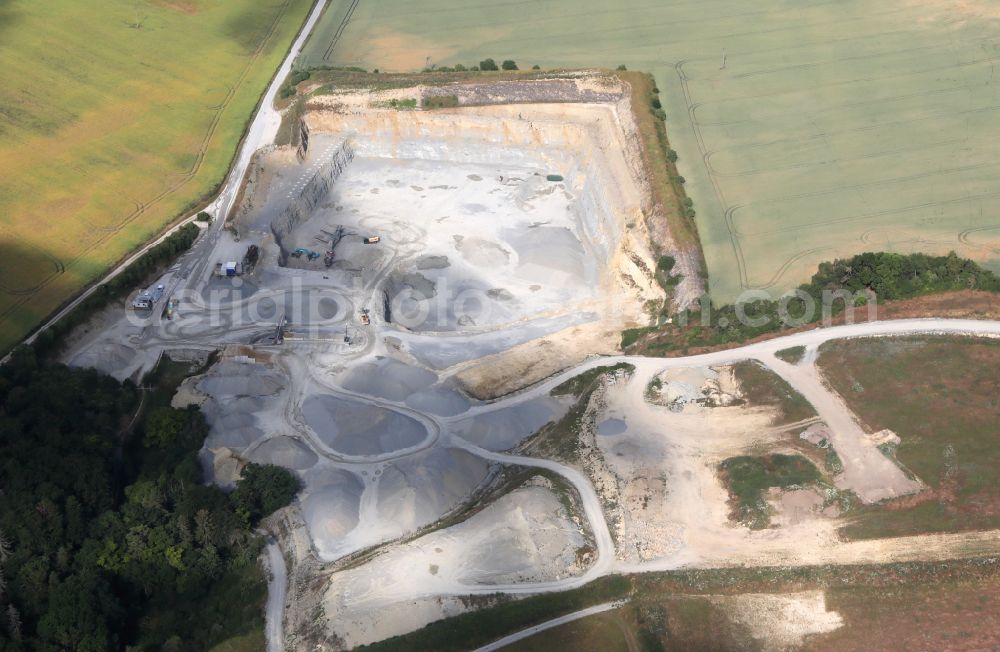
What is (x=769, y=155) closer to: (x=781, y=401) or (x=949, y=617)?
(x=781, y=401)

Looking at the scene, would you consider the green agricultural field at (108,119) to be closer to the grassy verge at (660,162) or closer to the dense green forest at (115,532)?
the dense green forest at (115,532)

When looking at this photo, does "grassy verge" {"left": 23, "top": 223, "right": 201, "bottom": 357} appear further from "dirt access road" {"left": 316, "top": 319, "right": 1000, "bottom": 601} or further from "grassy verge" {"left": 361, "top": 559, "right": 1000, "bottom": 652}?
"grassy verge" {"left": 361, "top": 559, "right": 1000, "bottom": 652}

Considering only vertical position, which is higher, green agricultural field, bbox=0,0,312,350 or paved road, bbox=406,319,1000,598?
green agricultural field, bbox=0,0,312,350

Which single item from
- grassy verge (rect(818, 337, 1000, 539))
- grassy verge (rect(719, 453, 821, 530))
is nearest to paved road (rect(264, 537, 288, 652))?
grassy verge (rect(719, 453, 821, 530))

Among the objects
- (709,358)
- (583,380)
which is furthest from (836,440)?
(583,380)

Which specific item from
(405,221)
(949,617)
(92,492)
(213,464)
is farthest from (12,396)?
(949,617)
